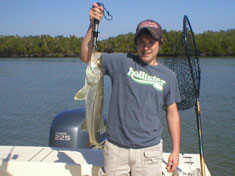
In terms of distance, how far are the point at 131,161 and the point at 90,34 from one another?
138cm

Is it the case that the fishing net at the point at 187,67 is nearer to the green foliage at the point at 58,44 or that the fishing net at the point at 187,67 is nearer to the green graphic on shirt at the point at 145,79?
the green graphic on shirt at the point at 145,79

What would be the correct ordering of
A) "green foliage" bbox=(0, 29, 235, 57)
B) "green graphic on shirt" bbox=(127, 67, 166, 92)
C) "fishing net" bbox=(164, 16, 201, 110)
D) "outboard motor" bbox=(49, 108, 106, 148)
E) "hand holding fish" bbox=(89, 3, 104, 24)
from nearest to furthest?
"hand holding fish" bbox=(89, 3, 104, 24)
"green graphic on shirt" bbox=(127, 67, 166, 92)
"fishing net" bbox=(164, 16, 201, 110)
"outboard motor" bbox=(49, 108, 106, 148)
"green foliage" bbox=(0, 29, 235, 57)

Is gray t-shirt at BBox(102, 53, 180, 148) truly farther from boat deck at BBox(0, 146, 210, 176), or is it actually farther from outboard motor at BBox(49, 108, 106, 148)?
outboard motor at BBox(49, 108, 106, 148)

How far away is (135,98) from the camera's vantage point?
8.81ft

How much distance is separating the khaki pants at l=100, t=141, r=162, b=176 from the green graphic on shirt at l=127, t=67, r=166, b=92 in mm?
648

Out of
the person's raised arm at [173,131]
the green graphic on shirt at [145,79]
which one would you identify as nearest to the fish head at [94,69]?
the green graphic on shirt at [145,79]

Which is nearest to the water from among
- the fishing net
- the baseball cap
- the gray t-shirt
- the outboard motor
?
the fishing net

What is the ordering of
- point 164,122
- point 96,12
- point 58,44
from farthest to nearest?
point 58,44 < point 164,122 < point 96,12

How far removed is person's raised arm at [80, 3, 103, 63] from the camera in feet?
8.61

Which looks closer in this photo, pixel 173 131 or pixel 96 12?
pixel 96 12

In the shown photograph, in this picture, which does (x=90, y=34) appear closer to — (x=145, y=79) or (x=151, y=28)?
(x=151, y=28)

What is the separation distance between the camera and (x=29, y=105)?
50.2ft

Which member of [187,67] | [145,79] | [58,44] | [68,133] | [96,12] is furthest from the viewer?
[58,44]

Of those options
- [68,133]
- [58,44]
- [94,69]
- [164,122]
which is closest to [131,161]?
[94,69]
